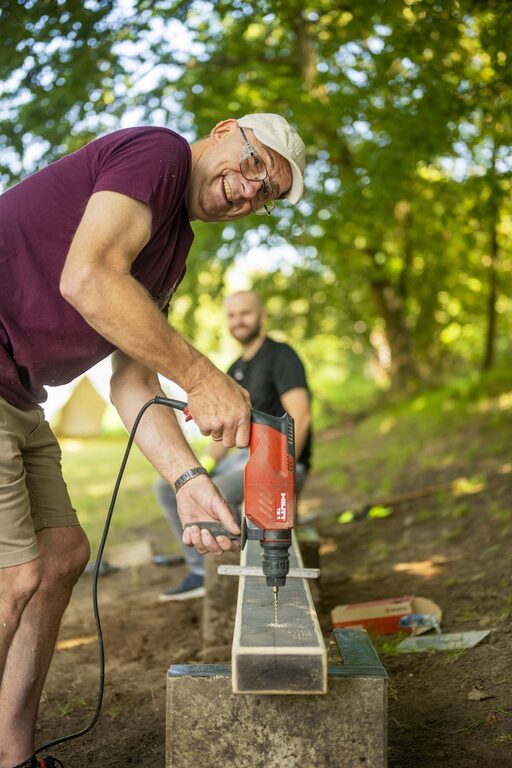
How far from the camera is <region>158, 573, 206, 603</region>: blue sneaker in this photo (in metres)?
5.56

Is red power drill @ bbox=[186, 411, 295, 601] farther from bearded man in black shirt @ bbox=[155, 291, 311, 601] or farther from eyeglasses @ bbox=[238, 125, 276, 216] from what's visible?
bearded man in black shirt @ bbox=[155, 291, 311, 601]

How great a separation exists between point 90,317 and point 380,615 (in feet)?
8.70

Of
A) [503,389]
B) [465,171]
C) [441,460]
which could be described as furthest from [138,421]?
[503,389]

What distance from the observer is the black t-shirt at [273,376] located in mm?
6035

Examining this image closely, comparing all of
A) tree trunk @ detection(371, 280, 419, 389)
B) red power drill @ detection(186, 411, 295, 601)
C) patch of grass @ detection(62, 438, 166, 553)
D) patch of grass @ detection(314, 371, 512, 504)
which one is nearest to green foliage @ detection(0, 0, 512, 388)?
tree trunk @ detection(371, 280, 419, 389)

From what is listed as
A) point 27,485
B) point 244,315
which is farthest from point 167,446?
point 244,315

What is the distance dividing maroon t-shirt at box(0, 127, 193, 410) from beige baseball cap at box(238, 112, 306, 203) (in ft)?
0.92

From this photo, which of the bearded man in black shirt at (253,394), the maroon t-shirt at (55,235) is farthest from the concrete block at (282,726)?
the bearded man in black shirt at (253,394)

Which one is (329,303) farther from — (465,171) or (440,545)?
(440,545)

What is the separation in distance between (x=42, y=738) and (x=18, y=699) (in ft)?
2.67

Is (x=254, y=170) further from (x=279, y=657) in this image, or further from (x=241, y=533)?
(x=279, y=657)

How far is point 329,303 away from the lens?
50.8 ft

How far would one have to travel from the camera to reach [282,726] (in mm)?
2367

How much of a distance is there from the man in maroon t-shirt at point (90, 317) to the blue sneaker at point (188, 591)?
2753 mm
